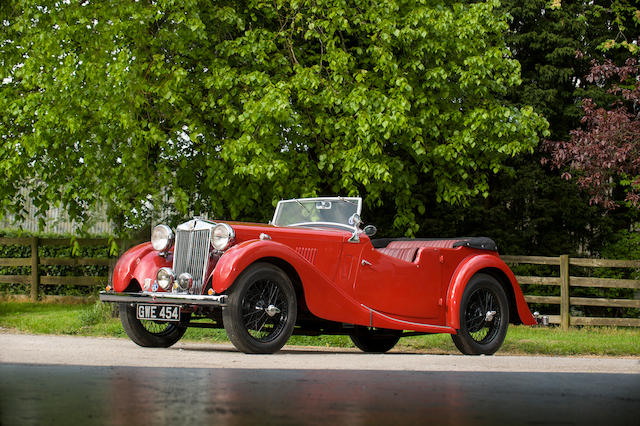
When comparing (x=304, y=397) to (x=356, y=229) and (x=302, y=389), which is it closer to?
(x=302, y=389)

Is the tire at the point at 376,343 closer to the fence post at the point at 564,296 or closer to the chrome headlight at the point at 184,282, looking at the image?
the chrome headlight at the point at 184,282

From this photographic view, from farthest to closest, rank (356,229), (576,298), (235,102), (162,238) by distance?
1. (576,298)
2. (235,102)
3. (356,229)
4. (162,238)

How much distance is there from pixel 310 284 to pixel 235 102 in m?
6.75

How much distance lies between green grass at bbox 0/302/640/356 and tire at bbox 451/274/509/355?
4.34 ft

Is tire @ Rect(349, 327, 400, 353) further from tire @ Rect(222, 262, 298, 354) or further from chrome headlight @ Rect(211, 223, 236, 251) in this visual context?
chrome headlight @ Rect(211, 223, 236, 251)

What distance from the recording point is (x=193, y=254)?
9258 mm

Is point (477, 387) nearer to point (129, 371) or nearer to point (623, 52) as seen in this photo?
point (129, 371)

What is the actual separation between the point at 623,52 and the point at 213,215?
11.1 meters

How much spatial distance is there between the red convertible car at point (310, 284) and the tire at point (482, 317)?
1 centimetres

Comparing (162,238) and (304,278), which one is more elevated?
(162,238)

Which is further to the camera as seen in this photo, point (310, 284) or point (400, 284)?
point (400, 284)

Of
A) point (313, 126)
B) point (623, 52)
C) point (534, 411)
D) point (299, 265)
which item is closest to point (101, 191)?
point (313, 126)

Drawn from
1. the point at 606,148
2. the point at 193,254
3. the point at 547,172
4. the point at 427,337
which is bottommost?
the point at 427,337

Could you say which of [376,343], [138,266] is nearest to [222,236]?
[138,266]
